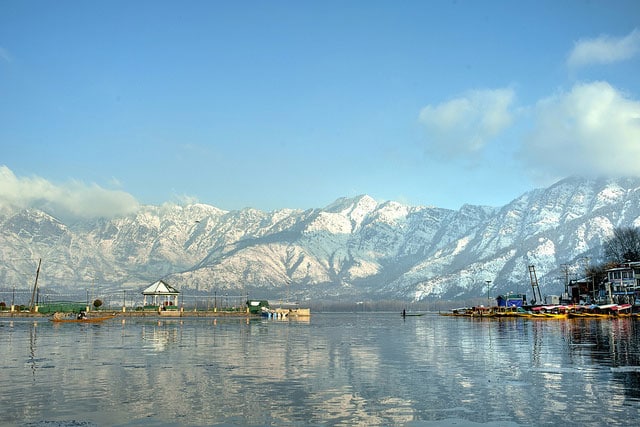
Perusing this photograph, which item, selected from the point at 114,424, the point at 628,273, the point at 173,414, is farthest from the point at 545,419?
the point at 628,273

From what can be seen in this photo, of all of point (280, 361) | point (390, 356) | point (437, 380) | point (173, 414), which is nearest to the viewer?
point (173, 414)

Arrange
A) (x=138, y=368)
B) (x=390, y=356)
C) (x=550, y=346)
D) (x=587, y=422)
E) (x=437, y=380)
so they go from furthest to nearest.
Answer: (x=550, y=346)
(x=390, y=356)
(x=138, y=368)
(x=437, y=380)
(x=587, y=422)

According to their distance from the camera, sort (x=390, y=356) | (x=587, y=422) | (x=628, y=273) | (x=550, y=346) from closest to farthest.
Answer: (x=587, y=422) < (x=390, y=356) < (x=550, y=346) < (x=628, y=273)

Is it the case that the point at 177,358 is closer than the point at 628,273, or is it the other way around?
the point at 177,358

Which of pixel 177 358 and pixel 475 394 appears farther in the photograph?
pixel 177 358

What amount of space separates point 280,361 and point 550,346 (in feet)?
93.2

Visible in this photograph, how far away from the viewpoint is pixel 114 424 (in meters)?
22.9

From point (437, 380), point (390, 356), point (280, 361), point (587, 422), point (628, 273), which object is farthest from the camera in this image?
point (628, 273)

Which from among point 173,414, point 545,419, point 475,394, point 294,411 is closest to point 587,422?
point 545,419

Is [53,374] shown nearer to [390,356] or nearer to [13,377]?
[13,377]

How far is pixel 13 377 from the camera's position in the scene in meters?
35.6

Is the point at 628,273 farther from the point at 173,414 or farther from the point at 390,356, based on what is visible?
the point at 173,414

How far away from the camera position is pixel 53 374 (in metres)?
37.0

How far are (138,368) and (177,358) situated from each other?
302 inches
